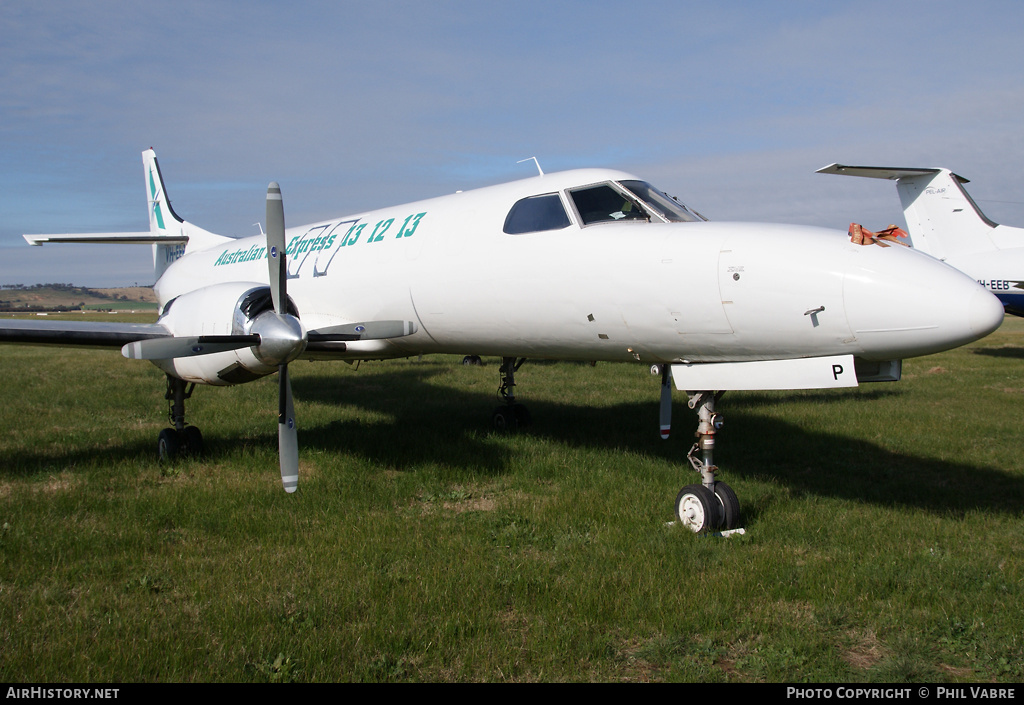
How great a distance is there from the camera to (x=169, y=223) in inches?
688

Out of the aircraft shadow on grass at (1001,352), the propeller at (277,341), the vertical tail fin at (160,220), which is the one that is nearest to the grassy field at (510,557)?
the propeller at (277,341)

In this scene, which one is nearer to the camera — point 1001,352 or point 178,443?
point 178,443

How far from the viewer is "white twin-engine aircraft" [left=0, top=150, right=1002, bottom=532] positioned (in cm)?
507

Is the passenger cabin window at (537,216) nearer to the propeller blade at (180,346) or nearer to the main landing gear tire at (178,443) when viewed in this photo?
the propeller blade at (180,346)

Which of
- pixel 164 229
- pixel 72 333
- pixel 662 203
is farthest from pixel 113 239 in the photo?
pixel 662 203

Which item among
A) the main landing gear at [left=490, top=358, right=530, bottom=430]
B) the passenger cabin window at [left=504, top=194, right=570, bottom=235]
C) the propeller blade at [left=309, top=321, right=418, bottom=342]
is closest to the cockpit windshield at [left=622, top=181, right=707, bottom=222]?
the passenger cabin window at [left=504, top=194, right=570, bottom=235]

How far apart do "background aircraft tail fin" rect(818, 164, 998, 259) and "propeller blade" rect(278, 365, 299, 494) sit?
2103cm

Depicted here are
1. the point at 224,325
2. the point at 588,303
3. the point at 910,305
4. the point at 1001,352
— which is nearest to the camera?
the point at 910,305

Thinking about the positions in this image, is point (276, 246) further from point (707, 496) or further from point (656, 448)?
point (656, 448)

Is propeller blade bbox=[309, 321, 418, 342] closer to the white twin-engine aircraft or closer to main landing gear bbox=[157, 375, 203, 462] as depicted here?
the white twin-engine aircraft

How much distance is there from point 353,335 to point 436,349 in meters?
1.39

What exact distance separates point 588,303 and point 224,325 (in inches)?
161

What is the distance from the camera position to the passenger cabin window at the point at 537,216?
22.8 ft

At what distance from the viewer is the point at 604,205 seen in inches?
269
